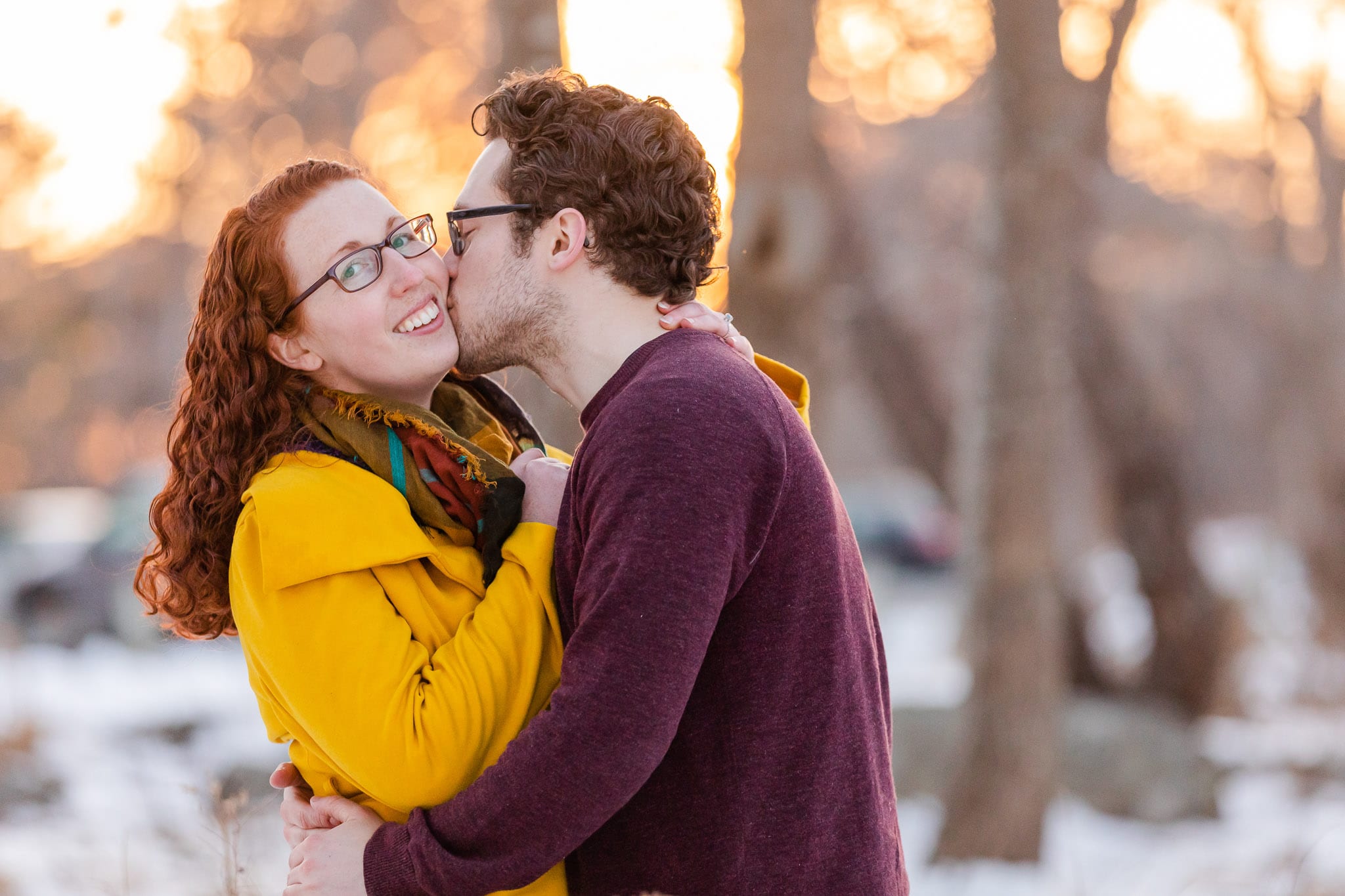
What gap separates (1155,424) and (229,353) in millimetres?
8299

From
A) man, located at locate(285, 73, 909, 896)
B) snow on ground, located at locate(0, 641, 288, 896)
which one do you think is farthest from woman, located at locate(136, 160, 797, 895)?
snow on ground, located at locate(0, 641, 288, 896)

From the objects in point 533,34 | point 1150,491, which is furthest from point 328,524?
point 1150,491

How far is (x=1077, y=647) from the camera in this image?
1012 centimetres

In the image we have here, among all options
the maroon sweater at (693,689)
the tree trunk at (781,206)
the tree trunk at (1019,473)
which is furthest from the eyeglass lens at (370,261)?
the tree trunk at (1019,473)

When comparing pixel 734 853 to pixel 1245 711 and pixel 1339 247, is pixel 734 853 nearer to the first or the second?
pixel 1245 711

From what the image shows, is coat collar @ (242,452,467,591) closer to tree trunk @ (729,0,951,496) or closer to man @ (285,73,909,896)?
man @ (285,73,909,896)

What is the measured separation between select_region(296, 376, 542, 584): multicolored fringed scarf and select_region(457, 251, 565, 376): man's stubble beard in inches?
6.7

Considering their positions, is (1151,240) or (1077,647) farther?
(1151,240)

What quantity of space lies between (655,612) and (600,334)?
0.66 m

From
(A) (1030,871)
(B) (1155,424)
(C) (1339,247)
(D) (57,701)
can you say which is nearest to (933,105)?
(B) (1155,424)

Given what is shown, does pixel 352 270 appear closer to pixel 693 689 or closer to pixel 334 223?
pixel 334 223

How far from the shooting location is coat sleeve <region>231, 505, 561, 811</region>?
73.0 inches

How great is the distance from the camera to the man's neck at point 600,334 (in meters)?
2.17

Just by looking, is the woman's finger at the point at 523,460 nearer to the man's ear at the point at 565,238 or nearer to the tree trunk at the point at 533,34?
the man's ear at the point at 565,238
